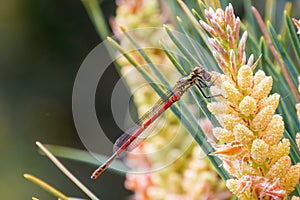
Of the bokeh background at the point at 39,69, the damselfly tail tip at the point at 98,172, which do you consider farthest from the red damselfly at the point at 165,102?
the bokeh background at the point at 39,69

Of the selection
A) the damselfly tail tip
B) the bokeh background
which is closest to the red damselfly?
the damselfly tail tip

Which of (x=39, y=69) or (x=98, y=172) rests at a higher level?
(x=39, y=69)

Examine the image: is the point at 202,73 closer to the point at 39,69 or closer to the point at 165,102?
the point at 165,102

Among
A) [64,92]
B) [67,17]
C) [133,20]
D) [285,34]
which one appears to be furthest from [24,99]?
[285,34]

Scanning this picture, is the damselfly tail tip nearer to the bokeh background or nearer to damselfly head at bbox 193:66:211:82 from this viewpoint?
damselfly head at bbox 193:66:211:82

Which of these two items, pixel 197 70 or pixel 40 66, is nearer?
pixel 197 70

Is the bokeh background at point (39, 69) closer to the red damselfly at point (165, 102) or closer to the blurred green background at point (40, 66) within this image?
the blurred green background at point (40, 66)

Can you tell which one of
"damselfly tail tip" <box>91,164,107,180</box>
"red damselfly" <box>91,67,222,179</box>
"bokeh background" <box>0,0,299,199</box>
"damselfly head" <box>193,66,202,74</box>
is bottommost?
"damselfly tail tip" <box>91,164,107,180</box>

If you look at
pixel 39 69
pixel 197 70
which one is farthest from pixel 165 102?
pixel 39 69
